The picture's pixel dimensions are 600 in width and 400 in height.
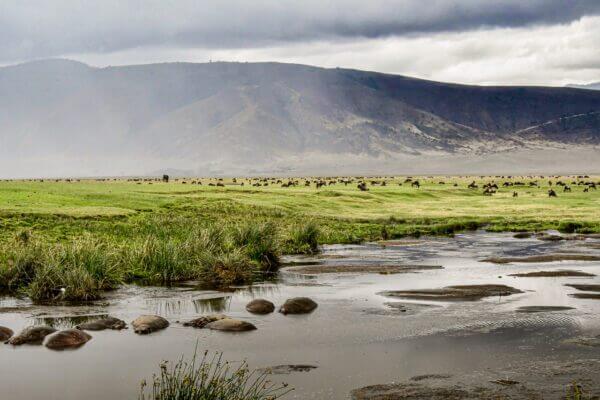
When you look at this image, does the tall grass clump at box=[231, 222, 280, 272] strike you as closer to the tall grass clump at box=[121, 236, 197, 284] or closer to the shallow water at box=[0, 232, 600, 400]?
the tall grass clump at box=[121, 236, 197, 284]

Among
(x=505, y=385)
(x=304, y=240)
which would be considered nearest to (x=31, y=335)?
(x=505, y=385)

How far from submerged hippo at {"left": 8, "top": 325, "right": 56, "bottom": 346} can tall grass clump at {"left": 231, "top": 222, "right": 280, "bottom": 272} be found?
16321 mm

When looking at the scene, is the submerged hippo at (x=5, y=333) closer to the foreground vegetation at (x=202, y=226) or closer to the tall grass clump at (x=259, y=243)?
the foreground vegetation at (x=202, y=226)

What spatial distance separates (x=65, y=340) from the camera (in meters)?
21.5

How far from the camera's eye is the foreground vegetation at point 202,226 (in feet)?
102

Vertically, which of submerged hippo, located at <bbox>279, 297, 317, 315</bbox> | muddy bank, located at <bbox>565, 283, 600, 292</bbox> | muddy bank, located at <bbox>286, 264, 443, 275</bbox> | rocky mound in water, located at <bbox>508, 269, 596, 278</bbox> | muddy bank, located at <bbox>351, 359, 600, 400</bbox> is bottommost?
rocky mound in water, located at <bbox>508, 269, 596, 278</bbox>

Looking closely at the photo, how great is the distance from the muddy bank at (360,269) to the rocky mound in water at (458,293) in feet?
18.8

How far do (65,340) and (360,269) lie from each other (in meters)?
18.3

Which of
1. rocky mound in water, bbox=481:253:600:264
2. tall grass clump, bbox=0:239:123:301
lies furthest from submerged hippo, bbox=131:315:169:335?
rocky mound in water, bbox=481:253:600:264

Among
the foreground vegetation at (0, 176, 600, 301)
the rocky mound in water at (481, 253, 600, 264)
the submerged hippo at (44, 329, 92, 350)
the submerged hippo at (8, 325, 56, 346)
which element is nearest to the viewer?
the submerged hippo at (44, 329, 92, 350)

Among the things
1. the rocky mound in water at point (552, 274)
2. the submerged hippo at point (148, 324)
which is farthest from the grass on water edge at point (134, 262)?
the rocky mound in water at point (552, 274)

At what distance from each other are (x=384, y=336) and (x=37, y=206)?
3457cm

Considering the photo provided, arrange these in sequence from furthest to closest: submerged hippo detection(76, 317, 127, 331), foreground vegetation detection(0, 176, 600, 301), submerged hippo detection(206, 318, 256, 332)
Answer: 1. foreground vegetation detection(0, 176, 600, 301)
2. submerged hippo detection(76, 317, 127, 331)
3. submerged hippo detection(206, 318, 256, 332)

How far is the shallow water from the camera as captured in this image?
18359 millimetres
